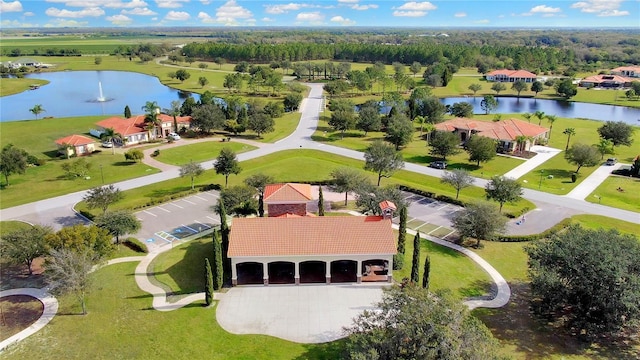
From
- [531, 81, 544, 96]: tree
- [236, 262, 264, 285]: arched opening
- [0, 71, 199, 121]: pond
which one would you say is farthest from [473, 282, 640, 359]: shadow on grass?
[531, 81, 544, 96]: tree

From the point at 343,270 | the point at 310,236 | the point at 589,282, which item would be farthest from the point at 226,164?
the point at 589,282

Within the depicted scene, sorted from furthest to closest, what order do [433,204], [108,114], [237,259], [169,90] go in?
[169,90]
[108,114]
[433,204]
[237,259]

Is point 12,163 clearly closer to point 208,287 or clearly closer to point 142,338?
point 208,287

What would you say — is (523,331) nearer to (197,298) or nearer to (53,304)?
(197,298)

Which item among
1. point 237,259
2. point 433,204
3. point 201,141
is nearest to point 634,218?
point 433,204

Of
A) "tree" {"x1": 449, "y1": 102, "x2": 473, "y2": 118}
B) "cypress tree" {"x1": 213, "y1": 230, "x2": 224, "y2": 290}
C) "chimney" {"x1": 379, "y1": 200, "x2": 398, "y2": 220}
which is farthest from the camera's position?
"tree" {"x1": 449, "y1": 102, "x2": 473, "y2": 118}

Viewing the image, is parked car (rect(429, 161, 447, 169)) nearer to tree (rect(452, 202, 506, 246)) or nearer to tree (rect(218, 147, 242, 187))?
tree (rect(452, 202, 506, 246))

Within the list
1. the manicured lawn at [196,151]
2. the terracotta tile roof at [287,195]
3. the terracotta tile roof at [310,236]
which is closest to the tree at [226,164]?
the terracotta tile roof at [287,195]

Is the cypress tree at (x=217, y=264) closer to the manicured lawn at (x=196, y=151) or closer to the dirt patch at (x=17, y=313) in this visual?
the dirt patch at (x=17, y=313)
